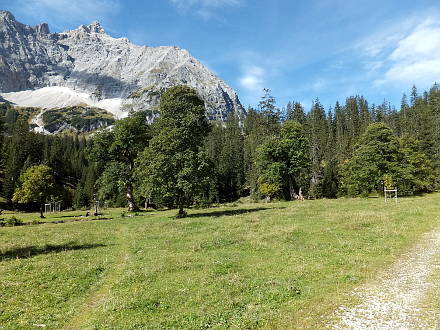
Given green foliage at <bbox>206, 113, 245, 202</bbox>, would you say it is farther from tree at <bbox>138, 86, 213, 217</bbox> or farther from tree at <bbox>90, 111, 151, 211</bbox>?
tree at <bbox>138, 86, 213, 217</bbox>

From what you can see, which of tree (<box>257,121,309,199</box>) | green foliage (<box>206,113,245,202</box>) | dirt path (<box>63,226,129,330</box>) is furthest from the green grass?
green foliage (<box>206,113,245,202</box>)

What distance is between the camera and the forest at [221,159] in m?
40.4

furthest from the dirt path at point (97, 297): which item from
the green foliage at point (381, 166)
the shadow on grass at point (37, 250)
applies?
the green foliage at point (381, 166)

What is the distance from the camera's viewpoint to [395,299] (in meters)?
11.5

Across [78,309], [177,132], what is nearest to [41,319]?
[78,309]

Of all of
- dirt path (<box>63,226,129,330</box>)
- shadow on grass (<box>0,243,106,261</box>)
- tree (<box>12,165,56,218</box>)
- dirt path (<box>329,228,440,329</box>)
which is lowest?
dirt path (<box>63,226,129,330</box>)

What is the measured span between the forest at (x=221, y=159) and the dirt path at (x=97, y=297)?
17.4 metres

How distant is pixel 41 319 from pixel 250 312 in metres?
7.93

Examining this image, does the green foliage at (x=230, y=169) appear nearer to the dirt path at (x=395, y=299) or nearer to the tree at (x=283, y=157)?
the tree at (x=283, y=157)

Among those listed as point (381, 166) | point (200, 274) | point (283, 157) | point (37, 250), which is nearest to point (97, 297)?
point (200, 274)

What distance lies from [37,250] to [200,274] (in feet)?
53.6

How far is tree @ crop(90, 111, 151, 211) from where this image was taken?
192 ft

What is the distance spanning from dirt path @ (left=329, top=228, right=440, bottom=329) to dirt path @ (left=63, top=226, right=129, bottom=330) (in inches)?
354

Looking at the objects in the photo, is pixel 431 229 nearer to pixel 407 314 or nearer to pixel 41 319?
pixel 407 314
